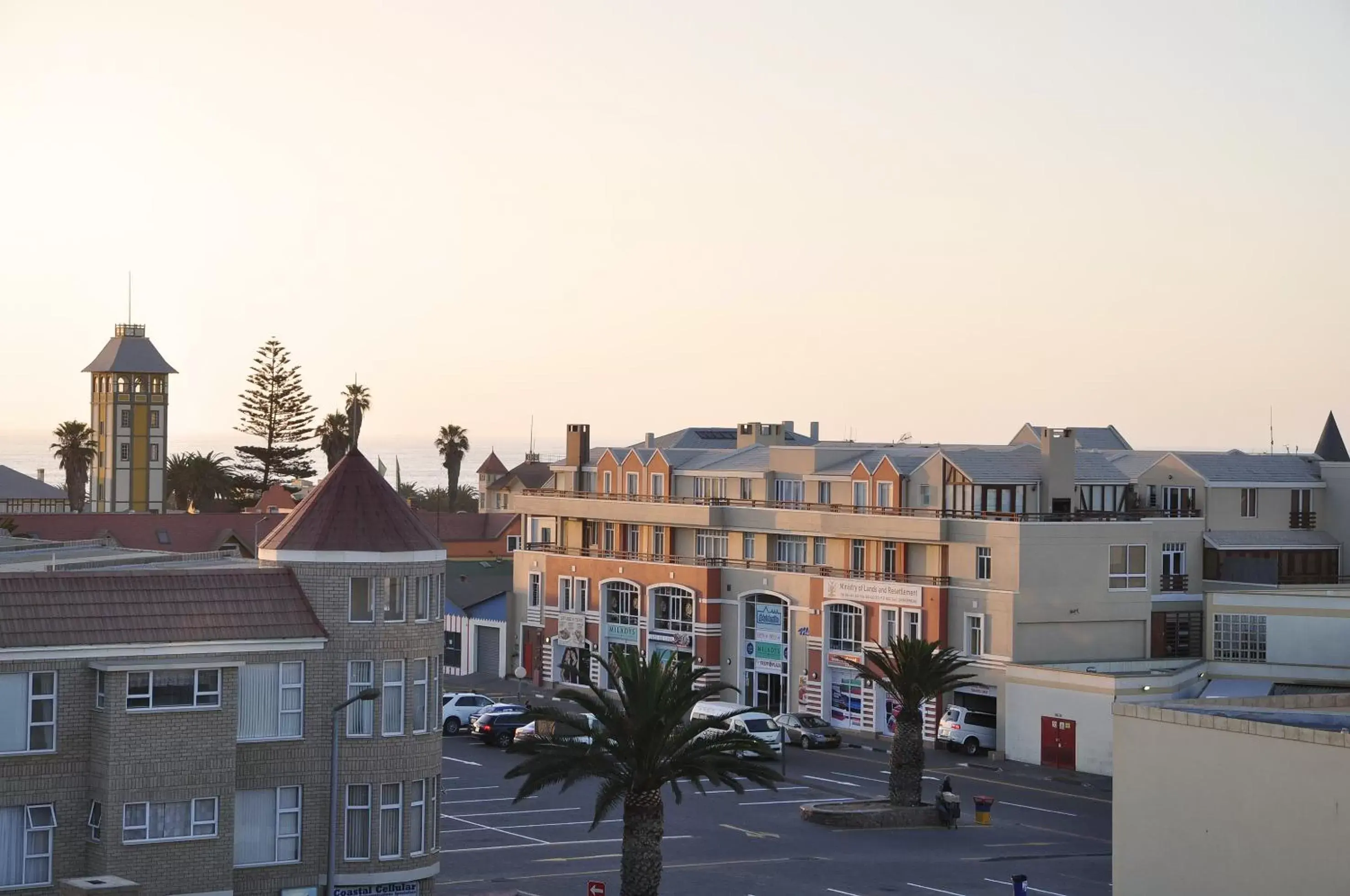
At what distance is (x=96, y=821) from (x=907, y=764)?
2566 centimetres

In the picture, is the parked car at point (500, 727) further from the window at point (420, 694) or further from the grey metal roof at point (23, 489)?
the grey metal roof at point (23, 489)

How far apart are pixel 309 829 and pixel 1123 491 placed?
44.0 m

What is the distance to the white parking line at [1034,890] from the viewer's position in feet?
145

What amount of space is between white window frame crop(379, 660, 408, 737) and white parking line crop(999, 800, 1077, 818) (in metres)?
24.1

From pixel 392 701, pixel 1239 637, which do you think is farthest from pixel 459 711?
pixel 392 701

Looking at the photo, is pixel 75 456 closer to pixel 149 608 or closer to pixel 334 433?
pixel 334 433

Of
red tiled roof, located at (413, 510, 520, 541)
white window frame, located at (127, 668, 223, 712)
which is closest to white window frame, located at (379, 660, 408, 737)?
white window frame, located at (127, 668, 223, 712)

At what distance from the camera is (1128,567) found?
68625mm

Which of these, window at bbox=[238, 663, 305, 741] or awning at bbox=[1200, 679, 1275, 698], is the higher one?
window at bbox=[238, 663, 305, 741]

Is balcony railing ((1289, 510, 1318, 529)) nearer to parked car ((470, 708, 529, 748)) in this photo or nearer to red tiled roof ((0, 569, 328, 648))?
parked car ((470, 708, 529, 748))

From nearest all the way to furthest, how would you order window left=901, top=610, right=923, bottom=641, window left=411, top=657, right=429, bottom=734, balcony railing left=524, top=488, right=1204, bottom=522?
1. window left=411, top=657, right=429, bottom=734
2. balcony railing left=524, top=488, right=1204, bottom=522
3. window left=901, top=610, right=923, bottom=641

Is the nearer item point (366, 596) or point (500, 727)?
point (366, 596)

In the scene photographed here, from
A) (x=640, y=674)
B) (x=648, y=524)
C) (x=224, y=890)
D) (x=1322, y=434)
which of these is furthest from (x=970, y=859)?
(x=1322, y=434)

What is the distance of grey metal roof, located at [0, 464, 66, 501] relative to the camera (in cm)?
11712
